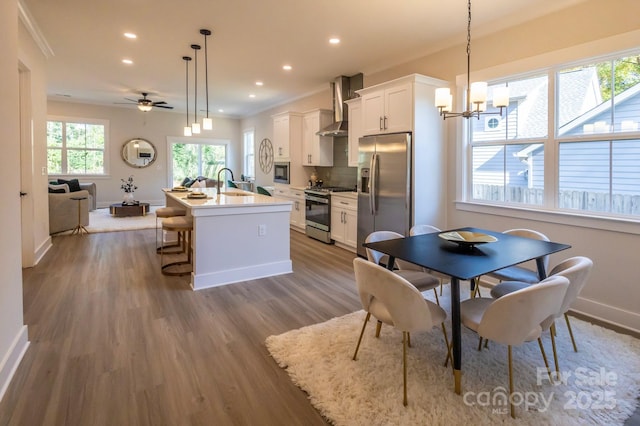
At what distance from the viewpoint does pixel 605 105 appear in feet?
9.91

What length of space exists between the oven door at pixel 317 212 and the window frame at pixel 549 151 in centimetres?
222

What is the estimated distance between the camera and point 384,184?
14.9ft

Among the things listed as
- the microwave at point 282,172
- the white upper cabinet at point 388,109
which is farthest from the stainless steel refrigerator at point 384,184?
the microwave at point 282,172

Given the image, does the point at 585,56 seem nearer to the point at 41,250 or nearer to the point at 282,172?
the point at 282,172

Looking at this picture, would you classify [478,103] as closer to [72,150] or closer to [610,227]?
[610,227]

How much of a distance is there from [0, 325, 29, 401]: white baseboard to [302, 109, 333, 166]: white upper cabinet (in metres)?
4.91

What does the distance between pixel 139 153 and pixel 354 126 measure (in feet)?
23.6

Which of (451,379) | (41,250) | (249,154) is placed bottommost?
(451,379)

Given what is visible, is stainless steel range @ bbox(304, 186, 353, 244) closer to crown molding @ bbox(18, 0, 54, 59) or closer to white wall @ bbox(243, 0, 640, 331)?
white wall @ bbox(243, 0, 640, 331)

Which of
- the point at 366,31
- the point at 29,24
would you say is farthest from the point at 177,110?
the point at 366,31

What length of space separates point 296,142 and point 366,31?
3184 millimetres

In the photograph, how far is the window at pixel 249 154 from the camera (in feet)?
33.4

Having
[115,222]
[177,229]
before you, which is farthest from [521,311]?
[115,222]

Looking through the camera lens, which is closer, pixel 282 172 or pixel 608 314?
pixel 608 314
